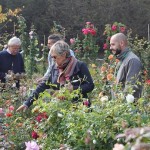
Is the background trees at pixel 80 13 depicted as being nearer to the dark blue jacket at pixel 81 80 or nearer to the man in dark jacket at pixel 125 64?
the man in dark jacket at pixel 125 64

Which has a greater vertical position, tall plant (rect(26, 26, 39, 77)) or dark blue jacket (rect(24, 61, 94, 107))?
dark blue jacket (rect(24, 61, 94, 107))

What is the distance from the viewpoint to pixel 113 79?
461 centimetres

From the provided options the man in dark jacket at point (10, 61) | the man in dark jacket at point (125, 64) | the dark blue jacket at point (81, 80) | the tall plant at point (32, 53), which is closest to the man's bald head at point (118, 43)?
the man in dark jacket at point (125, 64)

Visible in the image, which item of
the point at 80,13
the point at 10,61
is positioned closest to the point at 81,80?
the point at 10,61

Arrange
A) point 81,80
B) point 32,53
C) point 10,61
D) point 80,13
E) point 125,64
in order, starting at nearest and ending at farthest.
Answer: point 81,80 < point 125,64 < point 10,61 < point 32,53 < point 80,13

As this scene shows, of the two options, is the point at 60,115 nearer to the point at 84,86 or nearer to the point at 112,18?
the point at 84,86

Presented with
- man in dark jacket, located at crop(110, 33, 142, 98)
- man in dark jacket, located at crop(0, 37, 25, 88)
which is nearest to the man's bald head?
man in dark jacket, located at crop(110, 33, 142, 98)

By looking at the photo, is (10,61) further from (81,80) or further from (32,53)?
(32,53)

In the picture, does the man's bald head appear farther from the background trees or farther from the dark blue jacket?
the background trees

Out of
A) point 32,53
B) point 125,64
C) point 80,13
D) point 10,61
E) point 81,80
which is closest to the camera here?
point 81,80

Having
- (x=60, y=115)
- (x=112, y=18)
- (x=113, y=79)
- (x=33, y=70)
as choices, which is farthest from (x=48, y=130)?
(x=112, y=18)

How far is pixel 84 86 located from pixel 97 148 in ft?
3.95

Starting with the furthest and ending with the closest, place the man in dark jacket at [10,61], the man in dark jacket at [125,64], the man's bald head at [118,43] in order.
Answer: the man in dark jacket at [10,61], the man's bald head at [118,43], the man in dark jacket at [125,64]

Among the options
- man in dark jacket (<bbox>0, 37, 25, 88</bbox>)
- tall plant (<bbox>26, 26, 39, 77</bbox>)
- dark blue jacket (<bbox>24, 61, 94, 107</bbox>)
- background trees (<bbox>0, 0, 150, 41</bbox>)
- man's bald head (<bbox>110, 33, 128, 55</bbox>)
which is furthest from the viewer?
background trees (<bbox>0, 0, 150, 41</bbox>)
